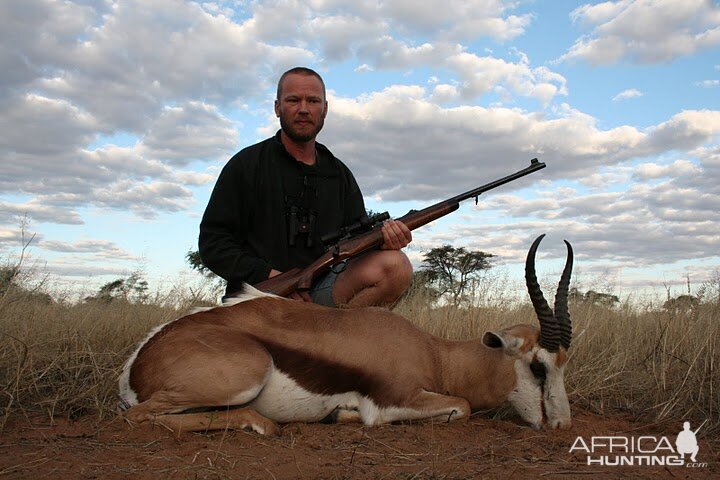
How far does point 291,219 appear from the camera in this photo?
244 inches

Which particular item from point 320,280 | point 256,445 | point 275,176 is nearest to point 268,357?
point 256,445

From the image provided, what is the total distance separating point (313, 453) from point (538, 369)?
1.91 meters

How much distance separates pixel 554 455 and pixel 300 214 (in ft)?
11.3

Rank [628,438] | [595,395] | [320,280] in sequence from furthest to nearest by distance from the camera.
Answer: [320,280] < [595,395] < [628,438]

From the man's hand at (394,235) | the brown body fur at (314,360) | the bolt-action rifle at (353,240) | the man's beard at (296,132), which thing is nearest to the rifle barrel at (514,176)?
the bolt-action rifle at (353,240)

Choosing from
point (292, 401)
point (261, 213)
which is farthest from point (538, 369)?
point (261, 213)

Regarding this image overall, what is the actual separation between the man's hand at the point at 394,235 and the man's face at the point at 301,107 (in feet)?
4.23

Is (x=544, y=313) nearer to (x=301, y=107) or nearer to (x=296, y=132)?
(x=296, y=132)

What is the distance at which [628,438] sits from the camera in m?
4.21

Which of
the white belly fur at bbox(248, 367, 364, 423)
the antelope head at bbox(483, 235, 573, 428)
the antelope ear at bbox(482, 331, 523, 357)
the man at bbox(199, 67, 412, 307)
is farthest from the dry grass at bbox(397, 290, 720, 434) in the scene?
the white belly fur at bbox(248, 367, 364, 423)

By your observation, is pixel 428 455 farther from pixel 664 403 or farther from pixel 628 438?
pixel 664 403

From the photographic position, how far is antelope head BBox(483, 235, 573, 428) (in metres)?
4.50

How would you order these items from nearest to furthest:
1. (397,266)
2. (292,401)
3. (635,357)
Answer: (292,401)
(397,266)
(635,357)

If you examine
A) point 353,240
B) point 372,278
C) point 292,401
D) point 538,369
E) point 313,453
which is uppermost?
point 353,240
